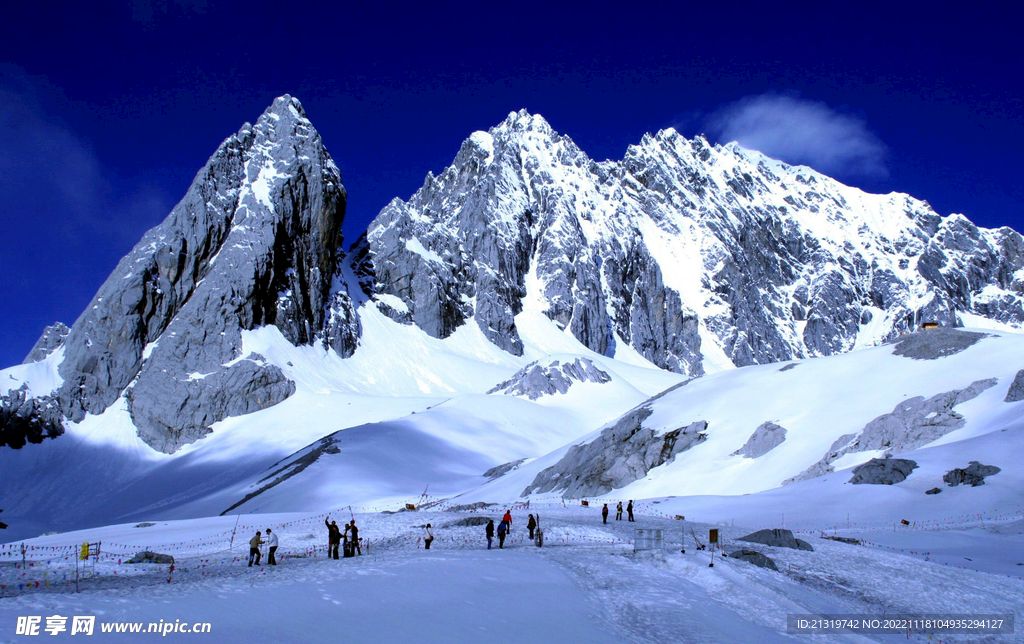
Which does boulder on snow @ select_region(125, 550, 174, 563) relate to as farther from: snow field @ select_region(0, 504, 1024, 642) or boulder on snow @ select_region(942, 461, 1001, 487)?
boulder on snow @ select_region(942, 461, 1001, 487)

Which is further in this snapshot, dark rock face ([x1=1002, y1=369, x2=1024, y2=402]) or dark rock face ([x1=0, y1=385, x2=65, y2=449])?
dark rock face ([x1=0, y1=385, x2=65, y2=449])

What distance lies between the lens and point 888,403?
4872 centimetres

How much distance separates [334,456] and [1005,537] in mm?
56223

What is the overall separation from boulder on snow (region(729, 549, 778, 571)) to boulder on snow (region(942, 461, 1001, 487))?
58.6 feet

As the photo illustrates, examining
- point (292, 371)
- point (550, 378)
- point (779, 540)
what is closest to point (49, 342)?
point (292, 371)

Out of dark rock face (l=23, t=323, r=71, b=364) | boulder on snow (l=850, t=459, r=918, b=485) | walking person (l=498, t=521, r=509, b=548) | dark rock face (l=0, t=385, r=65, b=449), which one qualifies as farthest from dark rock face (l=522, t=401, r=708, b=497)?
dark rock face (l=23, t=323, r=71, b=364)

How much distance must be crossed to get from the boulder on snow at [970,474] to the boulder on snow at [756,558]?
1785cm

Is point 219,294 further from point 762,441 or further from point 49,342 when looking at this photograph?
point 762,441

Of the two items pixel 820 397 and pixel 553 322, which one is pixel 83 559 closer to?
pixel 820 397

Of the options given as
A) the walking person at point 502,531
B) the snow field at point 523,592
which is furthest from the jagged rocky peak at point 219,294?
the walking person at point 502,531

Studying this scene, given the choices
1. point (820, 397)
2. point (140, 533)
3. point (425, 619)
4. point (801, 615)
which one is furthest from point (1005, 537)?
point (140, 533)

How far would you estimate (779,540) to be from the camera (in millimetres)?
22250

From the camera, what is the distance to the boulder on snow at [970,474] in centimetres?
3153

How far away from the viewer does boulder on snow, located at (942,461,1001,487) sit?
31.5 metres
